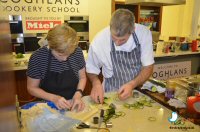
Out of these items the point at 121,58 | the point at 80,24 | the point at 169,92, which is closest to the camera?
the point at 169,92

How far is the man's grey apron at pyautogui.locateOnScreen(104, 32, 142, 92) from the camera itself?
1.56m

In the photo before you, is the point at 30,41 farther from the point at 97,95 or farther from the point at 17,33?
the point at 97,95

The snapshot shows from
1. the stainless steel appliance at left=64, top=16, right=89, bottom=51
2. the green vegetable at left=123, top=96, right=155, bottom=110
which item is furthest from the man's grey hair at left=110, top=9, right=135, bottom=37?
the stainless steel appliance at left=64, top=16, right=89, bottom=51

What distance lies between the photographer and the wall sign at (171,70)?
10.3 feet

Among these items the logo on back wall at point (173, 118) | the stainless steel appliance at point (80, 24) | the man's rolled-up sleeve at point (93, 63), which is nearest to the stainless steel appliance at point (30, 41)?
the stainless steel appliance at point (80, 24)

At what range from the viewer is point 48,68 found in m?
1.35

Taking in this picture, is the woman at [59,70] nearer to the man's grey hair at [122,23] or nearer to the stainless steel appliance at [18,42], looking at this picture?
the man's grey hair at [122,23]

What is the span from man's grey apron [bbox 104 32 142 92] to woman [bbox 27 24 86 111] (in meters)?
0.25

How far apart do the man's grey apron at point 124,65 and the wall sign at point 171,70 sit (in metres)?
1.56

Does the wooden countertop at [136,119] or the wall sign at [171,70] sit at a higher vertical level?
the wooden countertop at [136,119]

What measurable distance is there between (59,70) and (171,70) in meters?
2.37

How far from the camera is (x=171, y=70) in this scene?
10.8ft

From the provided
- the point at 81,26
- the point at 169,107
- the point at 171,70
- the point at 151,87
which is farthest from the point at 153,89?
the point at 81,26

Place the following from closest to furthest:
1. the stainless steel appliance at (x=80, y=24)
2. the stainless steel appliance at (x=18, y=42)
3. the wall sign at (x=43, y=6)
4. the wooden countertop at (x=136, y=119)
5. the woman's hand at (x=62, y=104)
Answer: the wooden countertop at (x=136, y=119) < the woman's hand at (x=62, y=104) < the wall sign at (x=43, y=6) < the stainless steel appliance at (x=18, y=42) < the stainless steel appliance at (x=80, y=24)
